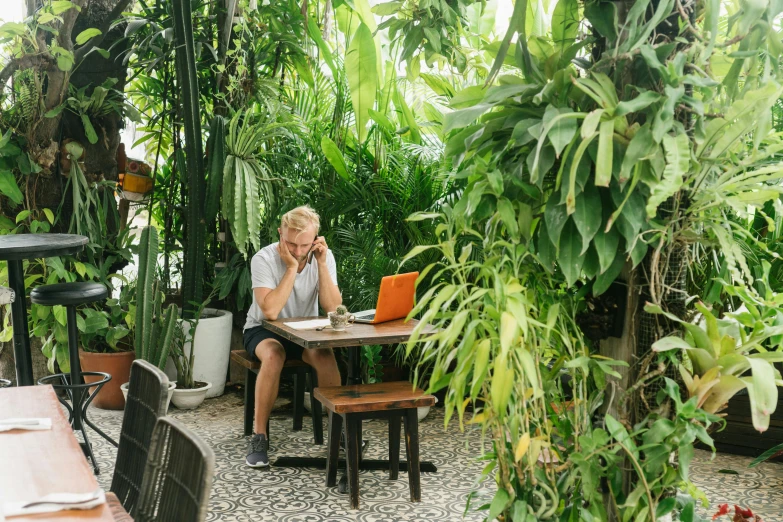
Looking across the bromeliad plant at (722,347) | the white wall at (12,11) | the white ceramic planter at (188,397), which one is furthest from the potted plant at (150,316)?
the bromeliad plant at (722,347)

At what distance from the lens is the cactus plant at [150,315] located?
16.2 feet

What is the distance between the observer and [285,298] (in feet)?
14.6

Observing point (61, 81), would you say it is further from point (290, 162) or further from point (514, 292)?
point (514, 292)

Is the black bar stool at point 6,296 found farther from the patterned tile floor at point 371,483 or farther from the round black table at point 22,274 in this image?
the patterned tile floor at point 371,483

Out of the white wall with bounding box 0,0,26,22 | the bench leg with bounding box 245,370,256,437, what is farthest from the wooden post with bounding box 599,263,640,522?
the white wall with bounding box 0,0,26,22

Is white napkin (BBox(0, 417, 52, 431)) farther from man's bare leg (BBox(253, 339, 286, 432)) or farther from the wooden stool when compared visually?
man's bare leg (BBox(253, 339, 286, 432))

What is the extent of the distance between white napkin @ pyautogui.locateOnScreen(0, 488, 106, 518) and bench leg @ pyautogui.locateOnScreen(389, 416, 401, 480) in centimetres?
228

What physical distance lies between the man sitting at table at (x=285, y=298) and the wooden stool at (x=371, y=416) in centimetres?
45

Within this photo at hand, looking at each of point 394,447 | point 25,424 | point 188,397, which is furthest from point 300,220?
→ point 25,424

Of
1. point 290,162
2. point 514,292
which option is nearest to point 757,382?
point 514,292

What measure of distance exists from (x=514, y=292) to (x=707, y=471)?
8.83 ft

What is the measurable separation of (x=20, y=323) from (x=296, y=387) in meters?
1.55

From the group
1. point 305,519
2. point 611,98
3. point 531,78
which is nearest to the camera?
point 611,98

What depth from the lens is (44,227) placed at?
211 inches
